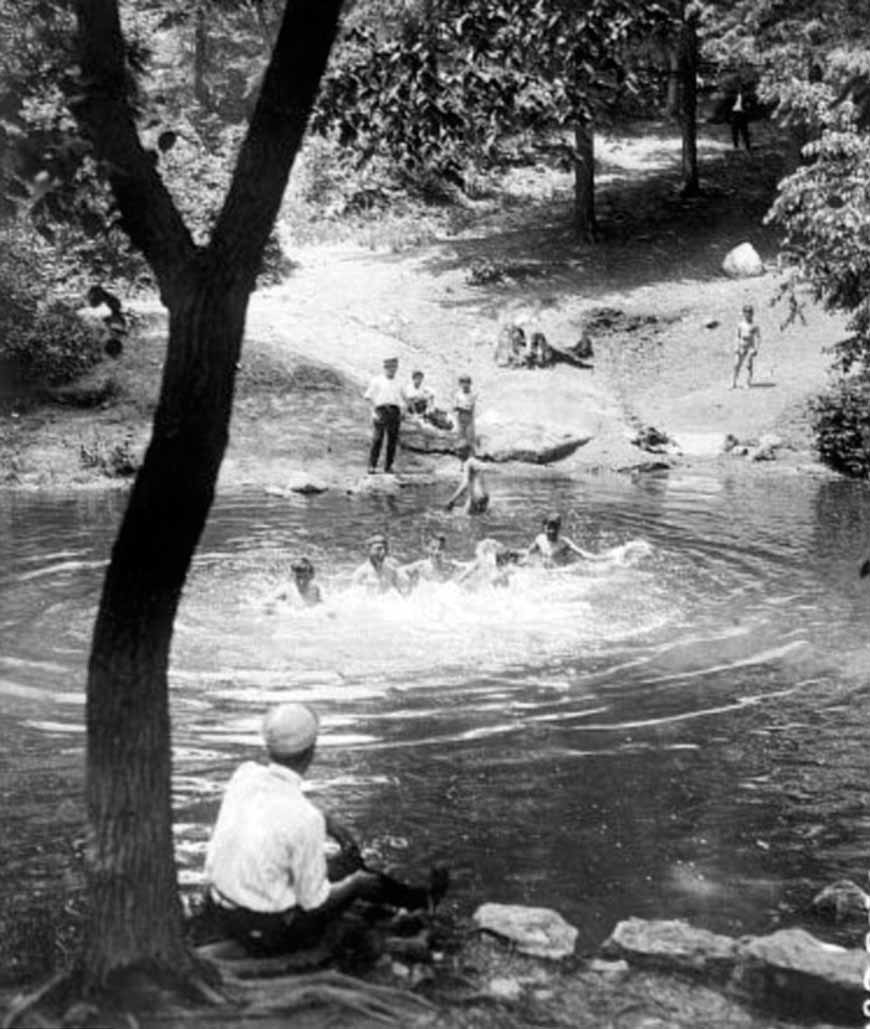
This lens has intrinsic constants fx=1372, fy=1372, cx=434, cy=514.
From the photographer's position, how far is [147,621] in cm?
571

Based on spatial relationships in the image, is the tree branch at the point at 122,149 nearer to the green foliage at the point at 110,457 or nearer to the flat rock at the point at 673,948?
the flat rock at the point at 673,948

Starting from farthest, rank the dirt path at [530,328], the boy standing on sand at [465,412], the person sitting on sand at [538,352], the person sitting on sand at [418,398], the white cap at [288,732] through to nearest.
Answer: the person sitting on sand at [538,352]
the person sitting on sand at [418,398]
the dirt path at [530,328]
the boy standing on sand at [465,412]
the white cap at [288,732]

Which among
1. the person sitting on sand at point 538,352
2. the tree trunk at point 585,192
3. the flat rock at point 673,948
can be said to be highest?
the tree trunk at point 585,192

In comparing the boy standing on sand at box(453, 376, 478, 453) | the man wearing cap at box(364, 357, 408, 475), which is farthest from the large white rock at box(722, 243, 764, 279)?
the man wearing cap at box(364, 357, 408, 475)

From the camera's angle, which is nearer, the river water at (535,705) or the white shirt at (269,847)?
the white shirt at (269,847)

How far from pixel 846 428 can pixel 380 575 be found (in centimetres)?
1438

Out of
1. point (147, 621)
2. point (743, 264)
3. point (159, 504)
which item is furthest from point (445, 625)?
point (743, 264)

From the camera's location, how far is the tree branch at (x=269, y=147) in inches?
221

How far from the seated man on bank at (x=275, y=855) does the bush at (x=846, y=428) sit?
Result: 71.6ft

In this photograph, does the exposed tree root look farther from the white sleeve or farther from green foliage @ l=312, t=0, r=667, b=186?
green foliage @ l=312, t=0, r=667, b=186

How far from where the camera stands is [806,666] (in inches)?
518

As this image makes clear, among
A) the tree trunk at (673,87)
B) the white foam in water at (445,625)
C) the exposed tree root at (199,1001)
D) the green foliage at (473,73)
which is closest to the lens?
the exposed tree root at (199,1001)

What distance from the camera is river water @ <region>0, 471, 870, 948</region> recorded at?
843cm

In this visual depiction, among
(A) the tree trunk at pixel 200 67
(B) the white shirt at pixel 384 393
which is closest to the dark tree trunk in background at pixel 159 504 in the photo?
(B) the white shirt at pixel 384 393
